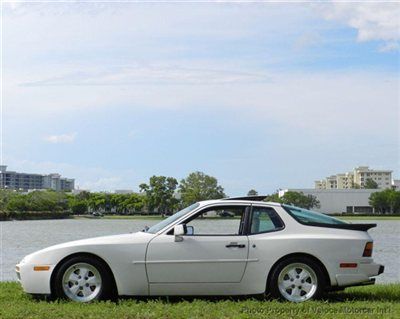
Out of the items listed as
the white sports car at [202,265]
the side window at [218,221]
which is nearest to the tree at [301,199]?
the side window at [218,221]

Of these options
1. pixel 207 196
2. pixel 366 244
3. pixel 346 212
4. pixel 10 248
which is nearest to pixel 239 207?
pixel 366 244

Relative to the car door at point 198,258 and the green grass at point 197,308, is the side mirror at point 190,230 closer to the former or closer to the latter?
the car door at point 198,258

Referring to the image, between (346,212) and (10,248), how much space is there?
128925mm

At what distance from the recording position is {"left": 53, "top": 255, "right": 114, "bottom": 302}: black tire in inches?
377

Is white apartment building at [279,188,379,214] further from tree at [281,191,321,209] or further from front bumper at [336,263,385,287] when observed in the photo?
front bumper at [336,263,385,287]

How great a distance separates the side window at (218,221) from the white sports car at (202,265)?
30 mm

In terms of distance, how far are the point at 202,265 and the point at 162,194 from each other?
107 meters

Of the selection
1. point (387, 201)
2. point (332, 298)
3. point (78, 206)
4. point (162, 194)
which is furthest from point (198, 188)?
point (332, 298)

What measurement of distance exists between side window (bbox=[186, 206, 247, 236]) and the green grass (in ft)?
3.10

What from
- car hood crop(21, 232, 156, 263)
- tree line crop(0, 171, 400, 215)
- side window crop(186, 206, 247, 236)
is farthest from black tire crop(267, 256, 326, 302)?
tree line crop(0, 171, 400, 215)

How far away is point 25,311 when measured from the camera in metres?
8.67

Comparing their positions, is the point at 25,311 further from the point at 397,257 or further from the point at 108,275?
the point at 397,257

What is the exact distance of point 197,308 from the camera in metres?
8.79

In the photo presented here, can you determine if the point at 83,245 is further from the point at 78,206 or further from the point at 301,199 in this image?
the point at 78,206
